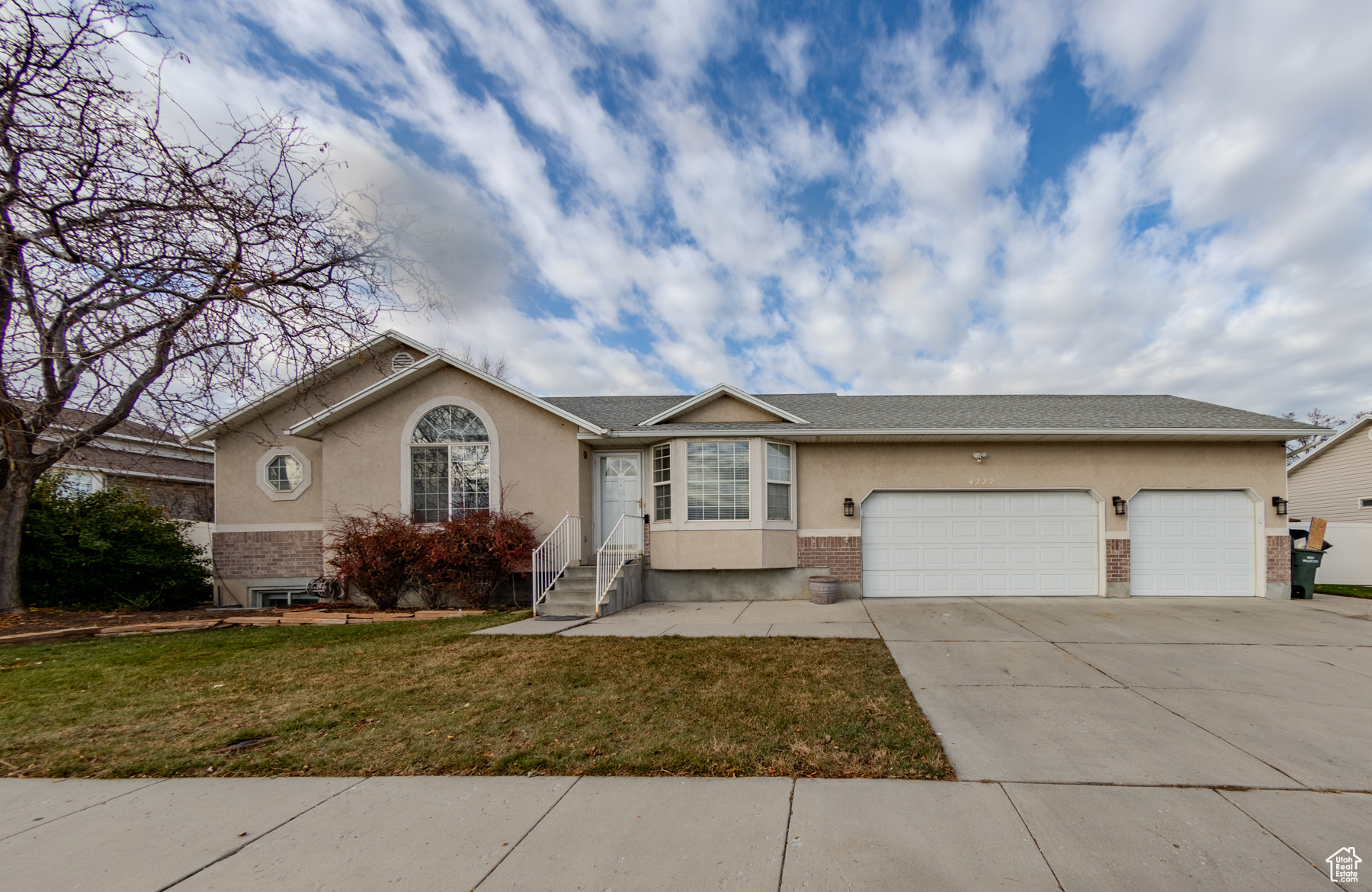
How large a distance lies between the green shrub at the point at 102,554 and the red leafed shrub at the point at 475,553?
579cm

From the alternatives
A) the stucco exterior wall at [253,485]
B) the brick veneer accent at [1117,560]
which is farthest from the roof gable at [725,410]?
the brick veneer accent at [1117,560]

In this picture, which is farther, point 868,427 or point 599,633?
A: point 868,427

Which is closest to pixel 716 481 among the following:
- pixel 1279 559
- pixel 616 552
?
pixel 616 552

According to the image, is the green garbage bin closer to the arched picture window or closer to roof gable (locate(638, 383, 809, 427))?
roof gable (locate(638, 383, 809, 427))

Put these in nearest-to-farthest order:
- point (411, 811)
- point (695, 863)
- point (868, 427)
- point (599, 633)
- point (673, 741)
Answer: point (695, 863), point (411, 811), point (673, 741), point (599, 633), point (868, 427)

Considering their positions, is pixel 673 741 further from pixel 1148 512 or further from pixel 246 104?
pixel 1148 512

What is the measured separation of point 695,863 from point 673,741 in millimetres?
1451

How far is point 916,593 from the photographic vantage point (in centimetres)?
1173

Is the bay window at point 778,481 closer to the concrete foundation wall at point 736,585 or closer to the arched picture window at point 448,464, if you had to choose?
the concrete foundation wall at point 736,585

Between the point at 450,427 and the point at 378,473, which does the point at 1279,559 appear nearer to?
the point at 450,427

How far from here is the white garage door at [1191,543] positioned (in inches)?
455

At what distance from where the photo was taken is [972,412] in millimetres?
12609

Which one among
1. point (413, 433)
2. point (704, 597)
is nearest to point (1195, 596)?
point (704, 597)

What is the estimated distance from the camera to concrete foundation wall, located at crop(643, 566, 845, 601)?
11.7m
